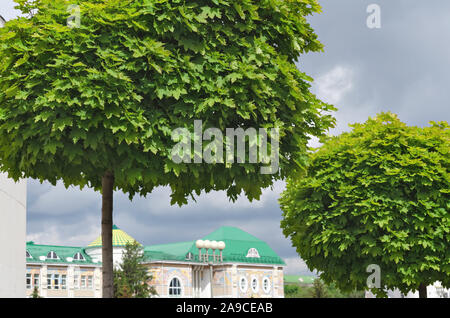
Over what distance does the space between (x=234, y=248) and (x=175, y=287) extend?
13412mm

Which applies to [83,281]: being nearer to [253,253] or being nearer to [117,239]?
[117,239]

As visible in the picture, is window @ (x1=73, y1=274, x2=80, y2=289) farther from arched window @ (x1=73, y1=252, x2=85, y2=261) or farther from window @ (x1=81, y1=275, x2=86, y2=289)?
arched window @ (x1=73, y1=252, x2=85, y2=261)

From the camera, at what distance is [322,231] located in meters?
17.7

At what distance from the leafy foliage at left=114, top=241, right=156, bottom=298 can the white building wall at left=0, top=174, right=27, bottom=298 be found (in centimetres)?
4041

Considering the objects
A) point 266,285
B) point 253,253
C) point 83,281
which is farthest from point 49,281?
point 266,285

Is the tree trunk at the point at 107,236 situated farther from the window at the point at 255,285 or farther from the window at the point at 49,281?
the window at the point at 255,285

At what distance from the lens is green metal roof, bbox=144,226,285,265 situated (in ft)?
240

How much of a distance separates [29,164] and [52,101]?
157 cm

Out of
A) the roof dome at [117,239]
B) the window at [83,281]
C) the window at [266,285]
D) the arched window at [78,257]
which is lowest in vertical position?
the window at [266,285]

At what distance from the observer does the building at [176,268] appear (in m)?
61.9

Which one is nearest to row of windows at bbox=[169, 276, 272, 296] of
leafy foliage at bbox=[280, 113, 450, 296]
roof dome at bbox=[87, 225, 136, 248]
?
roof dome at bbox=[87, 225, 136, 248]

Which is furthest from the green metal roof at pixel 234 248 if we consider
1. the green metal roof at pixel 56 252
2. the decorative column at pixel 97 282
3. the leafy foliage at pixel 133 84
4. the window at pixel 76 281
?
the leafy foliage at pixel 133 84

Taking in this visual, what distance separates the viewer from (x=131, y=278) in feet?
186

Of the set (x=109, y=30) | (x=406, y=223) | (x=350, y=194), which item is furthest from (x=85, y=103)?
(x=406, y=223)
